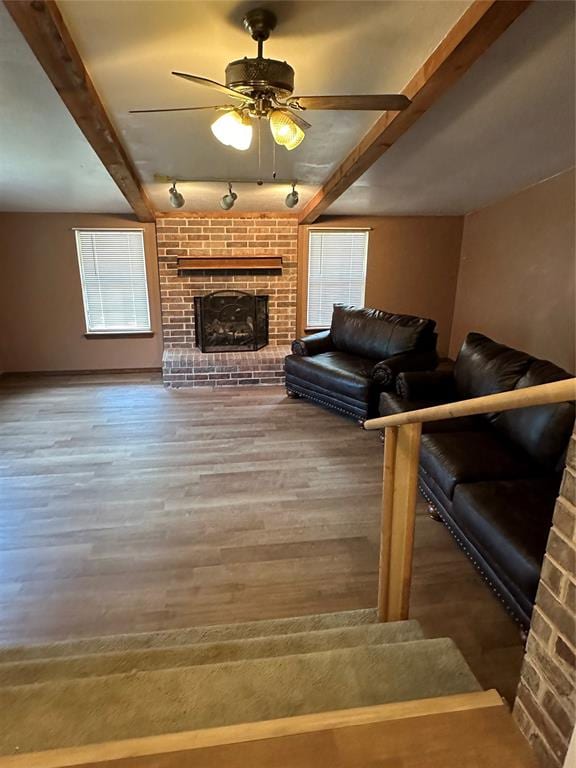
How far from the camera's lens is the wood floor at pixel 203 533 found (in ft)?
6.24

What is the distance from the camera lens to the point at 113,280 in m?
5.44

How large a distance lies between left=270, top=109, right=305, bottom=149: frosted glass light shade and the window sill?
158 inches

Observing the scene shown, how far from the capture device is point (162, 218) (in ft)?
17.1

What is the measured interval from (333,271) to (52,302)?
3.68 meters

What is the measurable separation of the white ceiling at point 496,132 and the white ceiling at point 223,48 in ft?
1.28

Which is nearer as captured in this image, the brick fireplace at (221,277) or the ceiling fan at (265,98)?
the ceiling fan at (265,98)

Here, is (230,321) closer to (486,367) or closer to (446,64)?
(486,367)

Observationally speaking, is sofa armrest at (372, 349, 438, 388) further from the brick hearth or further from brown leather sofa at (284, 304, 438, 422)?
the brick hearth

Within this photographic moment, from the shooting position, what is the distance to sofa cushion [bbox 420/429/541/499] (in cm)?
227

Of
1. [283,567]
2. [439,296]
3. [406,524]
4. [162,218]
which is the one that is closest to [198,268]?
[162,218]

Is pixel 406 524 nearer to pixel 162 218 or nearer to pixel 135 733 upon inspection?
pixel 135 733

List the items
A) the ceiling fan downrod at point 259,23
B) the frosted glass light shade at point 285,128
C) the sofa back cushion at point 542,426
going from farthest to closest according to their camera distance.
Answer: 1. the sofa back cushion at point 542,426
2. the frosted glass light shade at point 285,128
3. the ceiling fan downrod at point 259,23

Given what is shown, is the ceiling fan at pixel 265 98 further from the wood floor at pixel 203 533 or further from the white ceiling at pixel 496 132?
the wood floor at pixel 203 533

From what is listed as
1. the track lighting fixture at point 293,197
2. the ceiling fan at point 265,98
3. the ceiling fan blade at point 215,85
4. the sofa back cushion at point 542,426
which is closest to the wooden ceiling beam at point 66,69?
the ceiling fan at point 265,98
